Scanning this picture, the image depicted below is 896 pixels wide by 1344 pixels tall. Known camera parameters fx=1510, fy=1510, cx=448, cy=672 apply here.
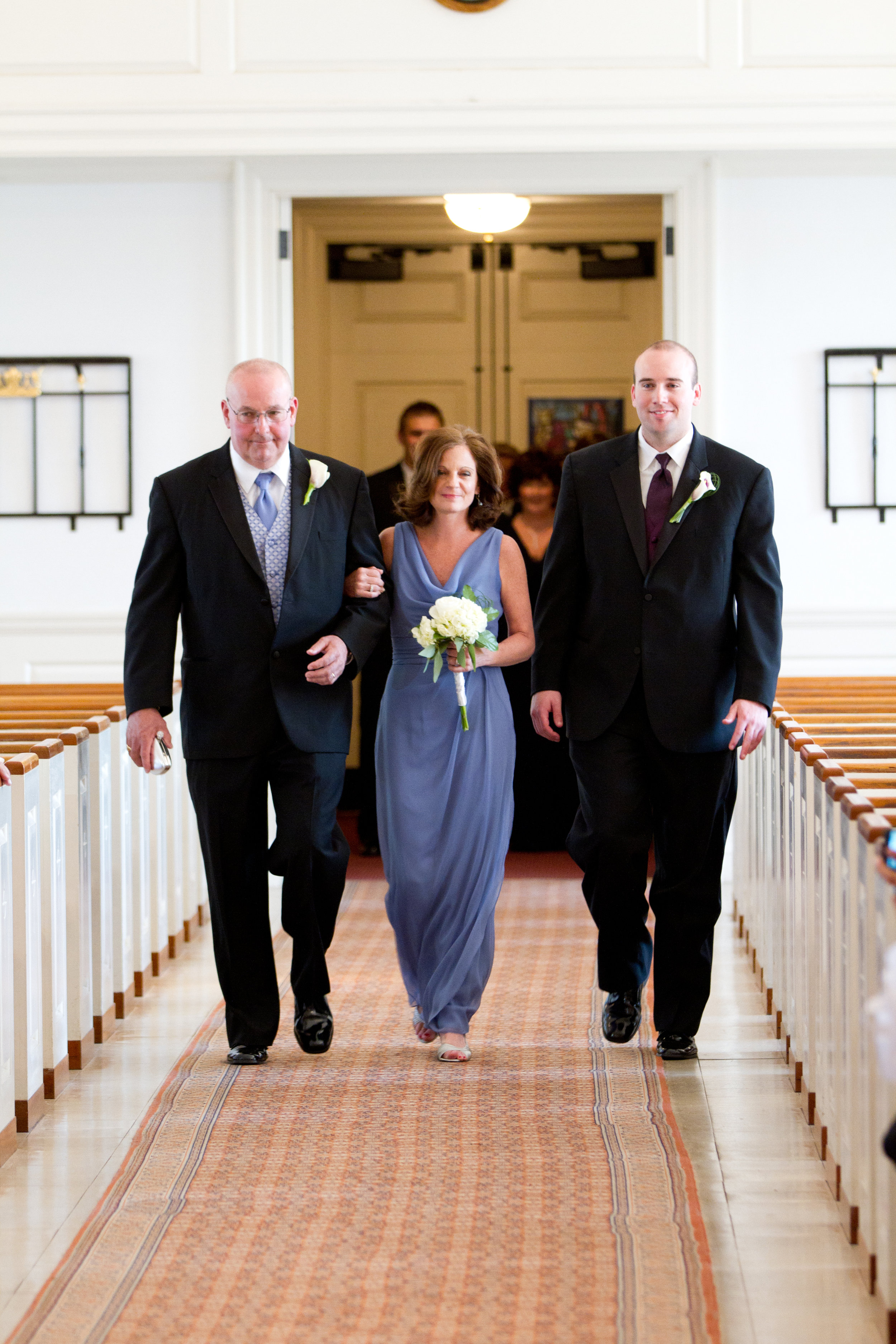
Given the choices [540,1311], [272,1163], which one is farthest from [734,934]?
[540,1311]

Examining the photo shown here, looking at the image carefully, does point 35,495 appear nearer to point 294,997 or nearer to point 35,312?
point 35,312

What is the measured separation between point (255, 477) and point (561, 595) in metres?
0.85

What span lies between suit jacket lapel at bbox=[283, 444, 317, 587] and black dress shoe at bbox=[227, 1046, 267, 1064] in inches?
48.3

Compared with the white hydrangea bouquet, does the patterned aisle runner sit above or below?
below

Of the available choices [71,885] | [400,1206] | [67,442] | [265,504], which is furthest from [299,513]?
[67,442]

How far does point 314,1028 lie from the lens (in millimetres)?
3982

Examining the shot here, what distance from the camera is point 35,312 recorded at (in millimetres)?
6570

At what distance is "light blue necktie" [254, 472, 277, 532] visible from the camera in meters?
3.87

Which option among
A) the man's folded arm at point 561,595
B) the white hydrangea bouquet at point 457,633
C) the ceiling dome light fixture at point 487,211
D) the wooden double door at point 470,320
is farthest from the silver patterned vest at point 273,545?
the wooden double door at point 470,320

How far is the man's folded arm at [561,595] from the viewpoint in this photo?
3955mm

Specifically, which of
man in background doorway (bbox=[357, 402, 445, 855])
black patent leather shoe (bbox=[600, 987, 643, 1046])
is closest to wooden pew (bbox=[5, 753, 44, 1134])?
black patent leather shoe (bbox=[600, 987, 643, 1046])

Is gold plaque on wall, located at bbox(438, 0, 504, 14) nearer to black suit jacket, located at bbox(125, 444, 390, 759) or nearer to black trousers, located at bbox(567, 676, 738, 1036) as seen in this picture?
black suit jacket, located at bbox(125, 444, 390, 759)

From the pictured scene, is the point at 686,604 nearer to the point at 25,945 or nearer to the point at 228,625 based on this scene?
the point at 228,625

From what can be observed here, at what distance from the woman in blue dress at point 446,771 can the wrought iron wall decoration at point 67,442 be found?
2.81m
